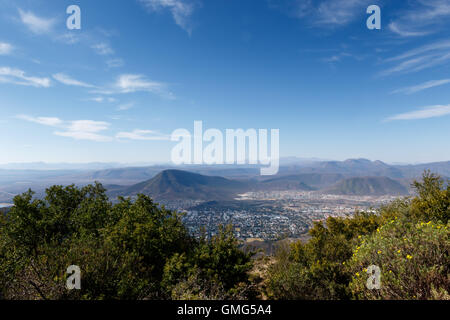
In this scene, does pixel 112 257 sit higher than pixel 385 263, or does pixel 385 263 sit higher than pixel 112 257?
pixel 385 263

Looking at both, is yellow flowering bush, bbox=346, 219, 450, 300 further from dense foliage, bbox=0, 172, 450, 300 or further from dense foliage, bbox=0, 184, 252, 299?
dense foliage, bbox=0, 184, 252, 299

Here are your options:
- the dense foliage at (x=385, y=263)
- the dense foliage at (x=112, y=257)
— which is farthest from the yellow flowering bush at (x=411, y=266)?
the dense foliage at (x=112, y=257)

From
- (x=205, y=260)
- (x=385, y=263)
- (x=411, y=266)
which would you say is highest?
(x=411, y=266)

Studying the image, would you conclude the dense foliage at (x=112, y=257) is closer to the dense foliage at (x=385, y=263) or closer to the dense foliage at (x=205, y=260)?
the dense foliage at (x=205, y=260)

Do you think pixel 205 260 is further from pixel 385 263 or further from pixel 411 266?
pixel 411 266

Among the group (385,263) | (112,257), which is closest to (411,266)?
(385,263)

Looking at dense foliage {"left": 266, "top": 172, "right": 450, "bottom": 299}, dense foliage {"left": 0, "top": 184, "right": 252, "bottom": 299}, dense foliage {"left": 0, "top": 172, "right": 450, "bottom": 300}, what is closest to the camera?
dense foliage {"left": 266, "top": 172, "right": 450, "bottom": 299}

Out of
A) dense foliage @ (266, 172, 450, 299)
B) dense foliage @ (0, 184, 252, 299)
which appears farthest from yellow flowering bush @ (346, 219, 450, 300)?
dense foliage @ (0, 184, 252, 299)

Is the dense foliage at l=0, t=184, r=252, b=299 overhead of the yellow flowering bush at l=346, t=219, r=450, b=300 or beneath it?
beneath

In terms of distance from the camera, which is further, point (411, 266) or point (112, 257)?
point (112, 257)
